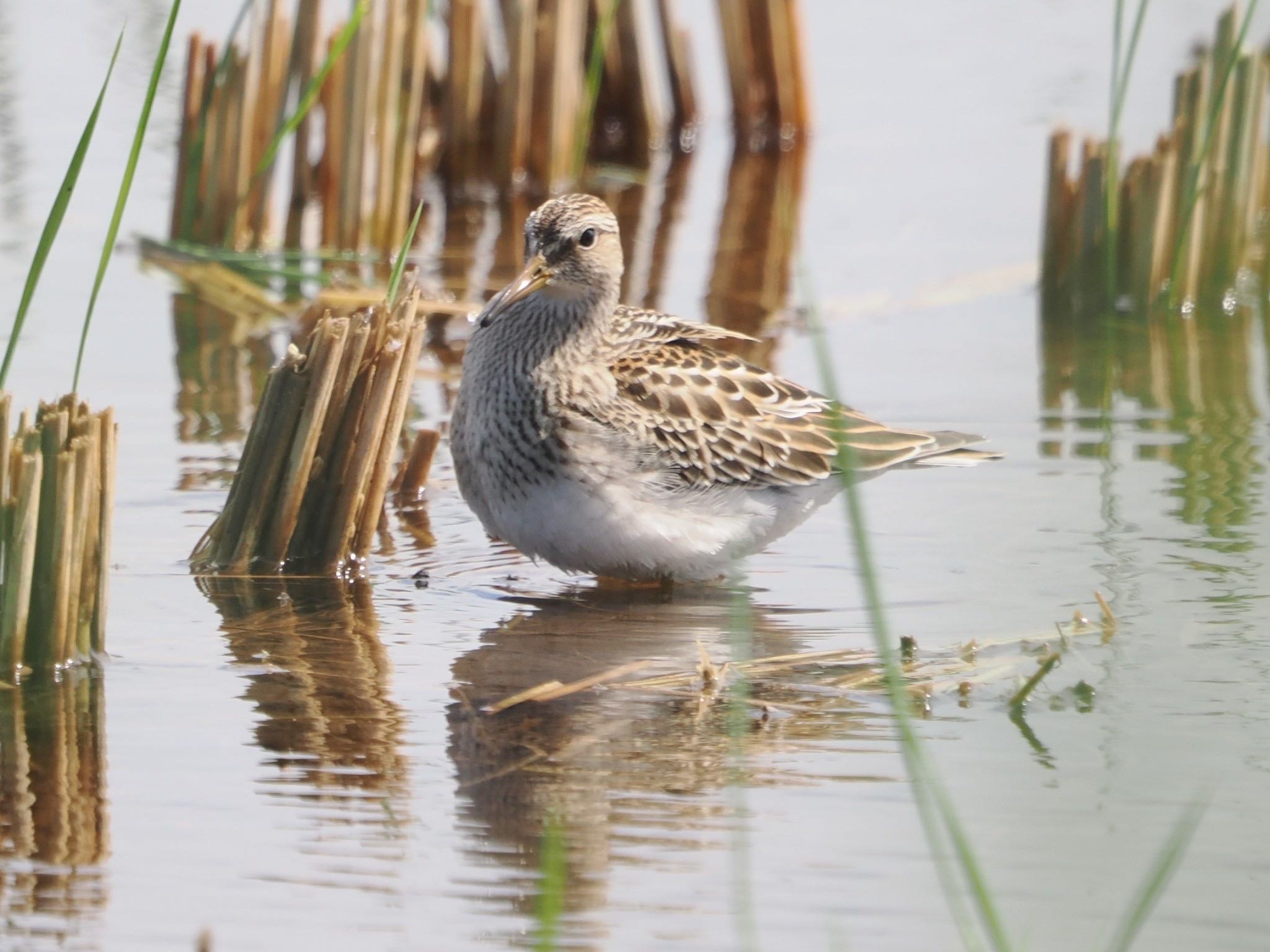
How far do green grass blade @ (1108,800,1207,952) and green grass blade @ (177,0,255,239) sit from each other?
448cm

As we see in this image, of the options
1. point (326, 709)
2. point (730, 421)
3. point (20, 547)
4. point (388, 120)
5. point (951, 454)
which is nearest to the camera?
point (20, 547)

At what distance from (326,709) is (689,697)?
1021 millimetres

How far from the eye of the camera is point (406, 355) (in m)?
6.65

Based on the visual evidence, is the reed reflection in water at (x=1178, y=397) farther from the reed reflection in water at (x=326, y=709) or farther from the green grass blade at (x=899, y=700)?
the green grass blade at (x=899, y=700)

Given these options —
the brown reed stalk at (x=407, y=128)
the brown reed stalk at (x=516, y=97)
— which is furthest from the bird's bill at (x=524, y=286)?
the brown reed stalk at (x=516, y=97)

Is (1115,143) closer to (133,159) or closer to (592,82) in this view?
(592,82)

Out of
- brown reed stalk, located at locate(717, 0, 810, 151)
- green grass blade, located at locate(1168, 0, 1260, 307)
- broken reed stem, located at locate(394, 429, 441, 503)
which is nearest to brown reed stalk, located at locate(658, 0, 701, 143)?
brown reed stalk, located at locate(717, 0, 810, 151)

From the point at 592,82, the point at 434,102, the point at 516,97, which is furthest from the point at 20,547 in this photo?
the point at 434,102

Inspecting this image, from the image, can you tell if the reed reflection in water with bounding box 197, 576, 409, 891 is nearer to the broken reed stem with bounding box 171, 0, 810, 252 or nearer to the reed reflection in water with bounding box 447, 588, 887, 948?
the reed reflection in water with bounding box 447, 588, 887, 948

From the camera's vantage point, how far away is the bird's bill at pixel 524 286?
22.0 feet

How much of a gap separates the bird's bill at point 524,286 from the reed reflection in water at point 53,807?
184 centimetres

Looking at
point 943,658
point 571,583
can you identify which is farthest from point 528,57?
point 943,658

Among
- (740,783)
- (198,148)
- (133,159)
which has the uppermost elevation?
(198,148)

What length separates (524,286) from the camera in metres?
6.76
